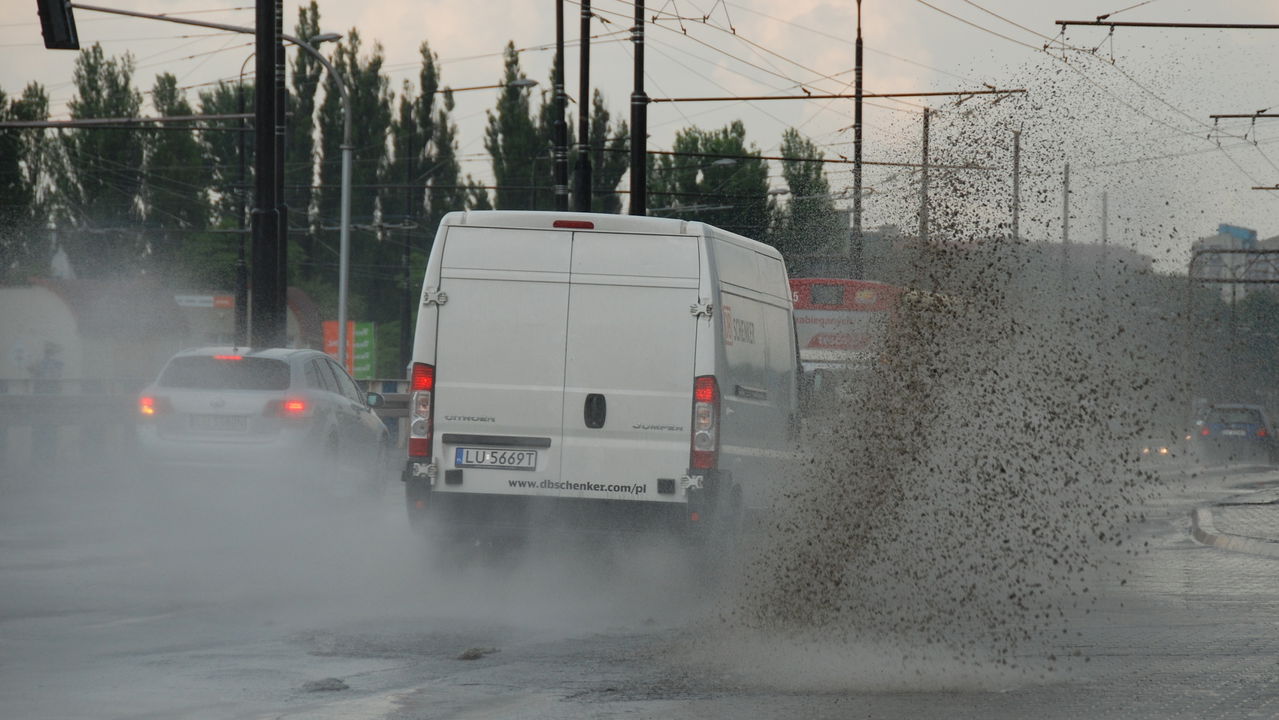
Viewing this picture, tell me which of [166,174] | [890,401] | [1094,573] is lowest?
[1094,573]

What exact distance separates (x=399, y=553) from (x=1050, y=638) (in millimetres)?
5723

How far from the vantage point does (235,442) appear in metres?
15.5

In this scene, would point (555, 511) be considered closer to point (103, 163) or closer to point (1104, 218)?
point (1104, 218)

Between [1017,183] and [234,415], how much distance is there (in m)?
7.84

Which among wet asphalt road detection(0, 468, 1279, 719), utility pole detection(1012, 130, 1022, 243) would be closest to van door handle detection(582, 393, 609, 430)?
wet asphalt road detection(0, 468, 1279, 719)

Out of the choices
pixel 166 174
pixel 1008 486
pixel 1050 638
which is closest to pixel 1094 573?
pixel 1008 486

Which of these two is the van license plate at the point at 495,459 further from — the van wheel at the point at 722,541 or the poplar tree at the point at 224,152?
the poplar tree at the point at 224,152

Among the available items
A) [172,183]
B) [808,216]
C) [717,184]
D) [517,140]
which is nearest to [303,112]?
[172,183]

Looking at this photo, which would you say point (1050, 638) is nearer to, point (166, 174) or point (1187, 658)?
point (1187, 658)

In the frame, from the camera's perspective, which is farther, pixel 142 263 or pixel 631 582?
pixel 142 263

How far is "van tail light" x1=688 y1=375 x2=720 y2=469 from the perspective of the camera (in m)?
10.2

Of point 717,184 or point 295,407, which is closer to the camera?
point 295,407

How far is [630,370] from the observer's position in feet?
34.1

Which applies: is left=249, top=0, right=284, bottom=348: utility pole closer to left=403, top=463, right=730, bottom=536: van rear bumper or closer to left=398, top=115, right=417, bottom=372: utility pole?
left=403, top=463, right=730, bottom=536: van rear bumper
